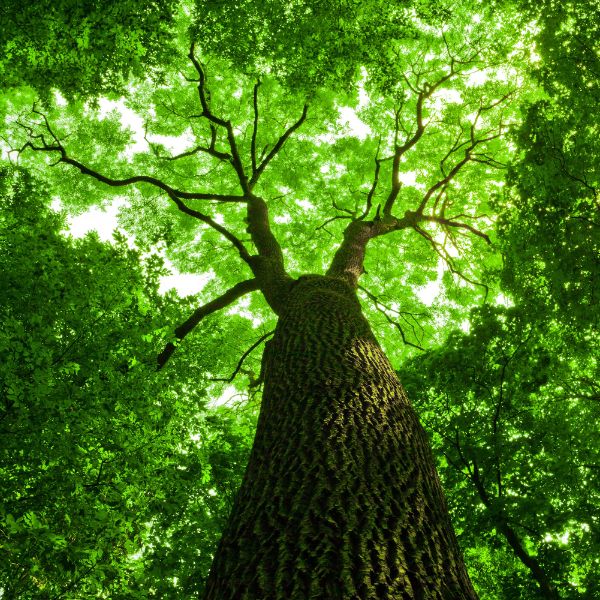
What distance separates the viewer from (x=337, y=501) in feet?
7.45

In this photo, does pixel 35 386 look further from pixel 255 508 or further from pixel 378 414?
pixel 378 414

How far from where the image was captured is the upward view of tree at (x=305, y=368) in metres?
2.54

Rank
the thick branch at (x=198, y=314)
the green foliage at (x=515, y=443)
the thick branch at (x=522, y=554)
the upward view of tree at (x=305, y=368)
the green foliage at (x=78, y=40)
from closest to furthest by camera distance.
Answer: the upward view of tree at (x=305, y=368) → the green foliage at (x=78, y=40) → the thick branch at (x=522, y=554) → the green foliage at (x=515, y=443) → the thick branch at (x=198, y=314)

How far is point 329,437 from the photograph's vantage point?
287 cm

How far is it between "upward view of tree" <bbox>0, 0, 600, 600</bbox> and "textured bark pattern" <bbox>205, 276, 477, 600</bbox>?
0.01m

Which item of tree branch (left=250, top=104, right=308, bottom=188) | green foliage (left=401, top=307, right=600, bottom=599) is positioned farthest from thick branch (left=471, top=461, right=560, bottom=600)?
tree branch (left=250, top=104, right=308, bottom=188)

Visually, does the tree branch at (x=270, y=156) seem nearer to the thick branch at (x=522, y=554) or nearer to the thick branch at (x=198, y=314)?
the thick branch at (x=198, y=314)

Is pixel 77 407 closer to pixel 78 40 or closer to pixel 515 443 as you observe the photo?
pixel 78 40

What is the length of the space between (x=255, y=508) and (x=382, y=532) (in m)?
0.76

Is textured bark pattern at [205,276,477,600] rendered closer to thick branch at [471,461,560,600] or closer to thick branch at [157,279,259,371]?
thick branch at [157,279,259,371]

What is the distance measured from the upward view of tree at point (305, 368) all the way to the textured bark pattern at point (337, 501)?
0.01 meters

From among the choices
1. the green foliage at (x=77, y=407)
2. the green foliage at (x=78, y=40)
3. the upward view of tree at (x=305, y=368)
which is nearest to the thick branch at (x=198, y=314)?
the upward view of tree at (x=305, y=368)

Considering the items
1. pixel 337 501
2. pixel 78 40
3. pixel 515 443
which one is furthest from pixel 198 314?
pixel 515 443

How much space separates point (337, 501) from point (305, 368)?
1713 millimetres
